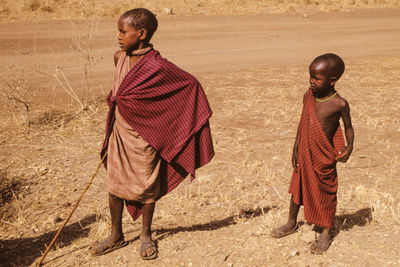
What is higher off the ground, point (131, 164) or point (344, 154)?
point (344, 154)

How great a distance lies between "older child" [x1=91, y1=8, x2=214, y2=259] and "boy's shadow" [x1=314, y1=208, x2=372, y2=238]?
4.33 feet

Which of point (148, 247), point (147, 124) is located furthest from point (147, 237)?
point (147, 124)

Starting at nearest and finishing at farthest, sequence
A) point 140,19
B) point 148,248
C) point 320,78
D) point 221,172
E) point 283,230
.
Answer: point 140,19 < point 320,78 < point 148,248 < point 283,230 < point 221,172

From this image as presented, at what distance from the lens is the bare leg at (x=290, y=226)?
354cm

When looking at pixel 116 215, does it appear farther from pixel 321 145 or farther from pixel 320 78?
pixel 320 78

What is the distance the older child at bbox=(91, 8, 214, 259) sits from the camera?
297 cm

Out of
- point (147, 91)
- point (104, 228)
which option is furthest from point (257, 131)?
point (147, 91)

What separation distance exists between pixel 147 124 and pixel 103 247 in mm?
1045

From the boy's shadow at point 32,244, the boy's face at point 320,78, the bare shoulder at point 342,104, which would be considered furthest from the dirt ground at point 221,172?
the boy's face at point 320,78

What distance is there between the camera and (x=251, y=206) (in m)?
4.23

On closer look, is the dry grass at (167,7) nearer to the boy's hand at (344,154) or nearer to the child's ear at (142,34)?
the child's ear at (142,34)

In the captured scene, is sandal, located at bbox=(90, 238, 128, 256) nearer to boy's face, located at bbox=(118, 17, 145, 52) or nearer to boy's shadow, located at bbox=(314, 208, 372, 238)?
boy's face, located at bbox=(118, 17, 145, 52)

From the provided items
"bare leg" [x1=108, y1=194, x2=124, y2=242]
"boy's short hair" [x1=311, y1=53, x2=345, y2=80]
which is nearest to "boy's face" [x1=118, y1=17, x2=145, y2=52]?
"bare leg" [x1=108, y1=194, x2=124, y2=242]

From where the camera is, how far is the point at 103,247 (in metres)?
3.37
